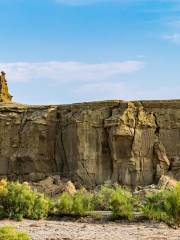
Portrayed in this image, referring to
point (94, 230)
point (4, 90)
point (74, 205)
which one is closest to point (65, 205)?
point (74, 205)

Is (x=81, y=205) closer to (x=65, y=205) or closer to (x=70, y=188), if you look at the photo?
(x=65, y=205)

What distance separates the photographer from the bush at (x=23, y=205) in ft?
121

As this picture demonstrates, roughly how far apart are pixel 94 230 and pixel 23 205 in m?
6.03

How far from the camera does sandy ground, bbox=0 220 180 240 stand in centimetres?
2955

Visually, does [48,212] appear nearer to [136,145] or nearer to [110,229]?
[110,229]

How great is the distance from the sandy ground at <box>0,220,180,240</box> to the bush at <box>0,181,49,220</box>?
100 centimetres

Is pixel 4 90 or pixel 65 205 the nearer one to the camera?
pixel 65 205

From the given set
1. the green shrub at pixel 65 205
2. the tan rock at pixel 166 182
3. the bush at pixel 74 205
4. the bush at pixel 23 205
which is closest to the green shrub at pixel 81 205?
the bush at pixel 74 205

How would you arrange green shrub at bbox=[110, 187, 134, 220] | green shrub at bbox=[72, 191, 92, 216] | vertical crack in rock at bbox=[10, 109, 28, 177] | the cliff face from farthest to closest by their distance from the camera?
vertical crack in rock at bbox=[10, 109, 28, 177] → the cliff face → green shrub at bbox=[72, 191, 92, 216] → green shrub at bbox=[110, 187, 134, 220]

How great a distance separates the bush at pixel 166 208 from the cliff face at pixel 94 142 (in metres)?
8.83

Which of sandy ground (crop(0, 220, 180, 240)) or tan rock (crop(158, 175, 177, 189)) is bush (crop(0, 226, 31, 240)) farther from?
tan rock (crop(158, 175, 177, 189))

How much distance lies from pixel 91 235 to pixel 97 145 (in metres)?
15.9

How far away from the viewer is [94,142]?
45.9m

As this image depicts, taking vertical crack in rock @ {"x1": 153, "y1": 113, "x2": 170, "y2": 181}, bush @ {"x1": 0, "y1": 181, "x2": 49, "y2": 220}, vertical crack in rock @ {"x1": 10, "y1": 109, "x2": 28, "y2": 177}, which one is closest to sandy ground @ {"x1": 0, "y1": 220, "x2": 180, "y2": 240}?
bush @ {"x1": 0, "y1": 181, "x2": 49, "y2": 220}
